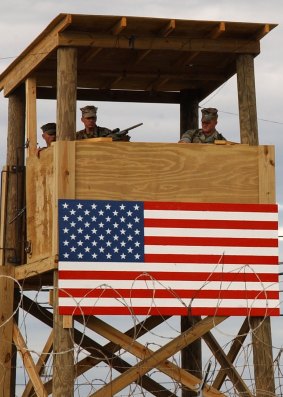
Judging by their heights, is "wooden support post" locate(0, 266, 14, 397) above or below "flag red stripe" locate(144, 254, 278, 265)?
below

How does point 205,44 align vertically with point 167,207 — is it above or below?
above

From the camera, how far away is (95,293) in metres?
22.1

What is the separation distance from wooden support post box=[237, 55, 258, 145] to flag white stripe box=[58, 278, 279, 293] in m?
2.33

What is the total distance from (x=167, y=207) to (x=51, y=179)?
6.04 ft

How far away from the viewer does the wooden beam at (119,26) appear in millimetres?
22484

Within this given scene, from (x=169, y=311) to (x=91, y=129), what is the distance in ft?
11.8

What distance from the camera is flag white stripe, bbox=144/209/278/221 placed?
2250 cm

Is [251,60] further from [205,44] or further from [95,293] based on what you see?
[95,293]

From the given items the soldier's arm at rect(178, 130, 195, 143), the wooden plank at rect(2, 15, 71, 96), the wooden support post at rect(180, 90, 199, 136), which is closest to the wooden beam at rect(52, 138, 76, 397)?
the wooden plank at rect(2, 15, 71, 96)

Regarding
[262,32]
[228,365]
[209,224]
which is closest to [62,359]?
[209,224]

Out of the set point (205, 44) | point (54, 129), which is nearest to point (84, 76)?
point (54, 129)

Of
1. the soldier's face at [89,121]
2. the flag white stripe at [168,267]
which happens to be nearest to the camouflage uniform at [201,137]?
the soldier's face at [89,121]

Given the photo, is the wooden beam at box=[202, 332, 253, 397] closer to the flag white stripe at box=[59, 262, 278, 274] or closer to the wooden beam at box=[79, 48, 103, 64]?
the flag white stripe at box=[59, 262, 278, 274]

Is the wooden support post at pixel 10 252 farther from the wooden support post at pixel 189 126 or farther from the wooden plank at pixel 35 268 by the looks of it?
the wooden support post at pixel 189 126
